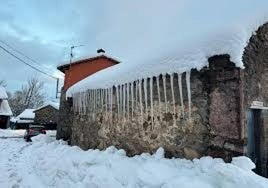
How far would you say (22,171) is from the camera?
7535mm

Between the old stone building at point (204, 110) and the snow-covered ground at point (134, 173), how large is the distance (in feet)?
1.07

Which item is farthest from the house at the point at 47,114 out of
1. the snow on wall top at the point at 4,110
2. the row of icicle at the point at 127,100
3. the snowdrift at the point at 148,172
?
the snowdrift at the point at 148,172

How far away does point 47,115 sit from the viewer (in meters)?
35.7

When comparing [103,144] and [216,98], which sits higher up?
[216,98]

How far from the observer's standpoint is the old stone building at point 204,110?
16.3 ft

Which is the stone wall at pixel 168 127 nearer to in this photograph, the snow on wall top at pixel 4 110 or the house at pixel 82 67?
the house at pixel 82 67

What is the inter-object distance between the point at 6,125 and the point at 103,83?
27957mm

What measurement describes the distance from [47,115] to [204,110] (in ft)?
107

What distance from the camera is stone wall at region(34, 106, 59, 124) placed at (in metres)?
35.4

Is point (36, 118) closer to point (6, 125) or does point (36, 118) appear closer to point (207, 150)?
point (6, 125)

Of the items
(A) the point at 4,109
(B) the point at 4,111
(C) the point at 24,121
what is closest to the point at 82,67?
(B) the point at 4,111

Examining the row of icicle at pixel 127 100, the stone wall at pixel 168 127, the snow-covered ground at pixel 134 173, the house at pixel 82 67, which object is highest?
the house at pixel 82 67

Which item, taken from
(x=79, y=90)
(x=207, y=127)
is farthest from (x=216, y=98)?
(x=79, y=90)

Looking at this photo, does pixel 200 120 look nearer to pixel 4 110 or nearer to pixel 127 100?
pixel 127 100
